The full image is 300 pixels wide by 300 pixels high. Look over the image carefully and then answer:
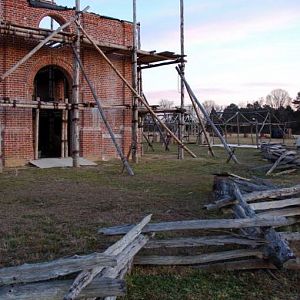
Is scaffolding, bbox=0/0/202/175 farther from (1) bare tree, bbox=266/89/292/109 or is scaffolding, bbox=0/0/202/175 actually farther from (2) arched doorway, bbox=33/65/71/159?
(1) bare tree, bbox=266/89/292/109

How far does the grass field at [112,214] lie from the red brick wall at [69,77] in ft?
7.33

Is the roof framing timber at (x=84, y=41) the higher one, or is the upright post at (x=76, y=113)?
the roof framing timber at (x=84, y=41)

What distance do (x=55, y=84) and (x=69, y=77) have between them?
219 cm

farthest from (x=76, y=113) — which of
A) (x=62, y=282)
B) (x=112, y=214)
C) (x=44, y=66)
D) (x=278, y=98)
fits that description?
(x=278, y=98)

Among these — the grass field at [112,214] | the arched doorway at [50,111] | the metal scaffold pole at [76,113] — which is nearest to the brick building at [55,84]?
the arched doorway at [50,111]

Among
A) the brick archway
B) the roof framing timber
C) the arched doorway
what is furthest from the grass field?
the arched doorway

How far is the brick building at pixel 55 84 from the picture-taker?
55.7 feet

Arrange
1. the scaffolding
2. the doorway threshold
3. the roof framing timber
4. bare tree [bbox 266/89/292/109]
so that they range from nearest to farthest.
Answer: the scaffolding < the roof framing timber < the doorway threshold < bare tree [bbox 266/89/292/109]

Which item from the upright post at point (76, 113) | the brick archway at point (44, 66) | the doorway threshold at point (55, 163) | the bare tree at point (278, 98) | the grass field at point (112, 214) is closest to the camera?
the grass field at point (112, 214)

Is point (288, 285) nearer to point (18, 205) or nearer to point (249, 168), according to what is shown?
point (18, 205)

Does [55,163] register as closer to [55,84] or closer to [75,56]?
[75,56]

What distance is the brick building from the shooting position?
16969 mm

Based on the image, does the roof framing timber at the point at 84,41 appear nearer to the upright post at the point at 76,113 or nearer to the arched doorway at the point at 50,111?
the upright post at the point at 76,113

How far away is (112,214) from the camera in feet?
26.3
